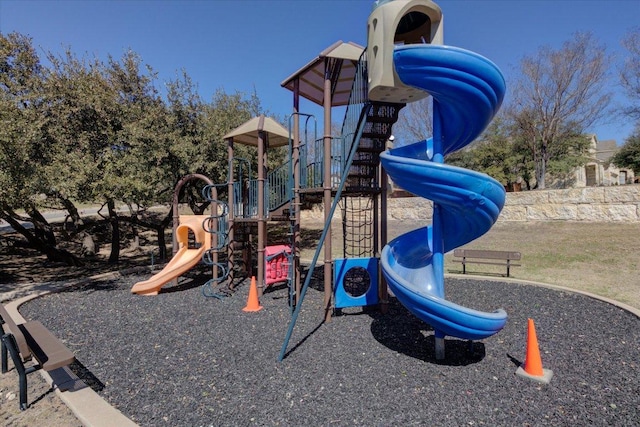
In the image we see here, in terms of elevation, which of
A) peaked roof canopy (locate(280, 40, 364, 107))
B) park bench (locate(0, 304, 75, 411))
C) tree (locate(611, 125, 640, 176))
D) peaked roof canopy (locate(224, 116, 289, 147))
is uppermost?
tree (locate(611, 125, 640, 176))

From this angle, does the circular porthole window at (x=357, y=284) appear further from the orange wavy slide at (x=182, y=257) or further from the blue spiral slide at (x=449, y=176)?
the orange wavy slide at (x=182, y=257)

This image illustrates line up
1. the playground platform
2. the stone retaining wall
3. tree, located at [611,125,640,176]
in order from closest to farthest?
the playground platform, the stone retaining wall, tree, located at [611,125,640,176]

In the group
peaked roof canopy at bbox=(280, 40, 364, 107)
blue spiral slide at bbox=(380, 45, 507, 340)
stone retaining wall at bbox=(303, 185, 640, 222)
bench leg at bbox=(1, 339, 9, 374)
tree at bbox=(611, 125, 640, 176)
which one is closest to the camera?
blue spiral slide at bbox=(380, 45, 507, 340)

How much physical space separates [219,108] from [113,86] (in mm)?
3885

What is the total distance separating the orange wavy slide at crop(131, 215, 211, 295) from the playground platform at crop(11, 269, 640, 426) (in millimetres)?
954

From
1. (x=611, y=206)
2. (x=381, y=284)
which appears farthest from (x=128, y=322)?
(x=611, y=206)

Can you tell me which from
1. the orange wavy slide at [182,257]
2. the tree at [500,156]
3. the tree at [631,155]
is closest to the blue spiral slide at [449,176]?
the orange wavy slide at [182,257]

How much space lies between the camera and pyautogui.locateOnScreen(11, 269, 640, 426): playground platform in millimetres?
3473

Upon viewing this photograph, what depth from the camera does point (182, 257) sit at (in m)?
9.17

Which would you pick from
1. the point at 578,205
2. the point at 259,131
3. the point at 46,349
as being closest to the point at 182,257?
the point at 259,131

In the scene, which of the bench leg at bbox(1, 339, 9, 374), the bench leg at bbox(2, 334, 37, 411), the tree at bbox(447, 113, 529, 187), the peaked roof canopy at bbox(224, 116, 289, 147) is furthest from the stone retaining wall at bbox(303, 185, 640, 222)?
the bench leg at bbox(1, 339, 9, 374)

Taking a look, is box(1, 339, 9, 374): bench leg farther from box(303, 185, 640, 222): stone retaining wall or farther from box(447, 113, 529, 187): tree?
box(447, 113, 529, 187): tree

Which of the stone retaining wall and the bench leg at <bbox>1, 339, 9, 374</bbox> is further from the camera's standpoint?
the stone retaining wall

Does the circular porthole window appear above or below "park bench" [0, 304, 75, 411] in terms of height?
below
